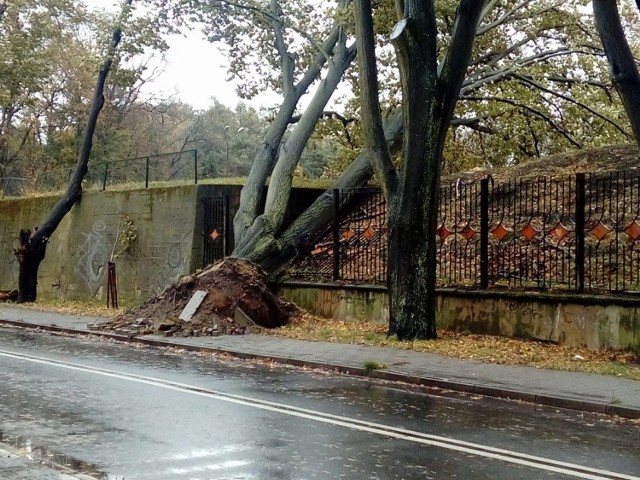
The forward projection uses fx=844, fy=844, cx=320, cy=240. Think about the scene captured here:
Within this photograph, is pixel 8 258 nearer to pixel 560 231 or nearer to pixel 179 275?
pixel 179 275

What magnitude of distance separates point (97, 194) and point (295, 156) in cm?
796

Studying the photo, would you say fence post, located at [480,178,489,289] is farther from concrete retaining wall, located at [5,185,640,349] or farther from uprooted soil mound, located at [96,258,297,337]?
uprooted soil mound, located at [96,258,297,337]

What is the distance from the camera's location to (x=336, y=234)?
65.7ft

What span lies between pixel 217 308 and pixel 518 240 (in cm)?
645

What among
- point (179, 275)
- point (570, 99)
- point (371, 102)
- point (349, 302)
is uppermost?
point (570, 99)

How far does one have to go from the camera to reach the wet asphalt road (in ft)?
21.6

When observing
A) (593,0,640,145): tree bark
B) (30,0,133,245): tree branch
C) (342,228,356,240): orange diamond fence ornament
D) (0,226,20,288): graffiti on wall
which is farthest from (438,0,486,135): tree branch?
(0,226,20,288): graffiti on wall

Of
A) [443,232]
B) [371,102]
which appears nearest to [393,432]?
[371,102]

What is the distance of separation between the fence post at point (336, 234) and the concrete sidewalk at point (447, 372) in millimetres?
3383

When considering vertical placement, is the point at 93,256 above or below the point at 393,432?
above

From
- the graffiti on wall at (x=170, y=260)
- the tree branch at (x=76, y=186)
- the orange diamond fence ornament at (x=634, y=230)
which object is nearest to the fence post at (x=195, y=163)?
the graffiti on wall at (x=170, y=260)

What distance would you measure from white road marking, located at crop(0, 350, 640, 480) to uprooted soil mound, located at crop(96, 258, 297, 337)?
18.1 feet

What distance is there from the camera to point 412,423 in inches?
337

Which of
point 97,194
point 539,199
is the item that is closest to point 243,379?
point 539,199
